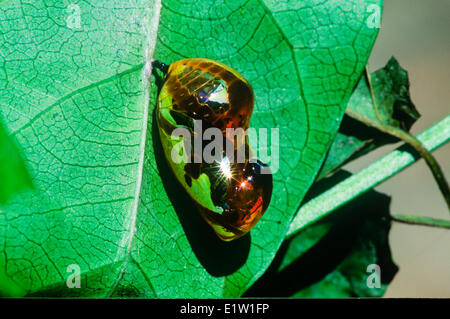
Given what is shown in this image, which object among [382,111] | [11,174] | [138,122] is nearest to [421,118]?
[382,111]

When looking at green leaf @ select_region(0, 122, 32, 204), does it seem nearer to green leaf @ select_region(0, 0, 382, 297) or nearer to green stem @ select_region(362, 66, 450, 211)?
green leaf @ select_region(0, 0, 382, 297)

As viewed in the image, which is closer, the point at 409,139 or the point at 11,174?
the point at 11,174

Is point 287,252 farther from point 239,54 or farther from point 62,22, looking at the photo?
point 62,22

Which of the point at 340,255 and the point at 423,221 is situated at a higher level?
the point at 423,221

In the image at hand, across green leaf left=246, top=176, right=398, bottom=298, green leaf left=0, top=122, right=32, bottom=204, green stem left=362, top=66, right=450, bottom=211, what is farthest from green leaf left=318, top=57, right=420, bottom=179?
green leaf left=0, top=122, right=32, bottom=204

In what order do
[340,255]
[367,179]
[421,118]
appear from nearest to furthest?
[367,179] → [340,255] → [421,118]

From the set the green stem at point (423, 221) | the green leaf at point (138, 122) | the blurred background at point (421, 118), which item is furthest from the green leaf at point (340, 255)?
the blurred background at point (421, 118)

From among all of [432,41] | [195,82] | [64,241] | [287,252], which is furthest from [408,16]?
[64,241]

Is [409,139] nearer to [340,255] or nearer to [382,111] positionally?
[382,111]
